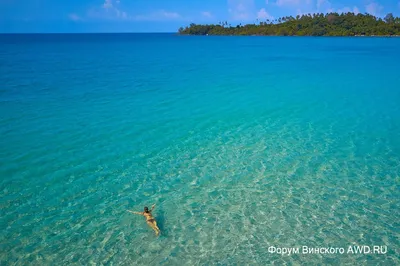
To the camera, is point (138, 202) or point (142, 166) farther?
point (142, 166)

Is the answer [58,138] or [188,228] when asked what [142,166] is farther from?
[58,138]

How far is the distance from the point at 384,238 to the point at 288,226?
3.17 meters

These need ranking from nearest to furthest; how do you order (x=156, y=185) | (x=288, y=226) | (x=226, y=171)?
1. (x=288, y=226)
2. (x=156, y=185)
3. (x=226, y=171)

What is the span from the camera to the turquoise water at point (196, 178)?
10125mm

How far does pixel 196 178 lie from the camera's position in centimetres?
1412

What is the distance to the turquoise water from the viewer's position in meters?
10.1

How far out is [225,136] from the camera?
1931 centimetres

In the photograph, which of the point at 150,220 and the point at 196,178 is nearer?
the point at 150,220

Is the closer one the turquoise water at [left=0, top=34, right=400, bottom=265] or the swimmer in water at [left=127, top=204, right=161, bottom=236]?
the turquoise water at [left=0, top=34, right=400, bottom=265]

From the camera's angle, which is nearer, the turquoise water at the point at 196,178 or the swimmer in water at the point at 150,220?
the turquoise water at the point at 196,178

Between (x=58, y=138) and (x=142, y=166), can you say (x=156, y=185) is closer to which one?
(x=142, y=166)

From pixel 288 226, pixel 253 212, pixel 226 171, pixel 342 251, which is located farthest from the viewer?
pixel 226 171

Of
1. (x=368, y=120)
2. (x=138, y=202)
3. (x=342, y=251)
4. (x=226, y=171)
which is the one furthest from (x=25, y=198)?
(x=368, y=120)

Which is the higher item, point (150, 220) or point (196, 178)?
point (196, 178)
